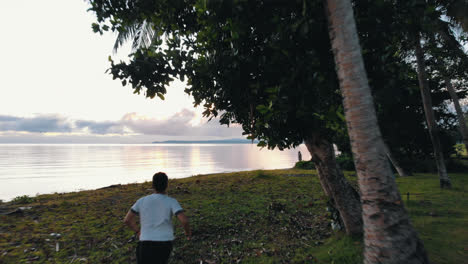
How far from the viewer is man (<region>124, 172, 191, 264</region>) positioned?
13.1 ft

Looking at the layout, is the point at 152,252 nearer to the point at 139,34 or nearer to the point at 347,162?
the point at 139,34

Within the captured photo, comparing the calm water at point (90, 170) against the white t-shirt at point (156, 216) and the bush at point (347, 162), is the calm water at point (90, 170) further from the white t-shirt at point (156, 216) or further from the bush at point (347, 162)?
the white t-shirt at point (156, 216)

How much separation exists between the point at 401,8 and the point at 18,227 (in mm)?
13846

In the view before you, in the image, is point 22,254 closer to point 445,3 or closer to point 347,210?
point 347,210

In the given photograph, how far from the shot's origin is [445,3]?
1350cm

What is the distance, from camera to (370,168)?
389 cm

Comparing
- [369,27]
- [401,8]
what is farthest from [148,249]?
[401,8]

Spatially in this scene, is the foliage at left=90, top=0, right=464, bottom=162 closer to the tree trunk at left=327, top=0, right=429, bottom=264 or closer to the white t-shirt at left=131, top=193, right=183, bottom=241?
the tree trunk at left=327, top=0, right=429, bottom=264

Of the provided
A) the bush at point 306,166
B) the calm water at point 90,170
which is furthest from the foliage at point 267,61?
the calm water at point 90,170

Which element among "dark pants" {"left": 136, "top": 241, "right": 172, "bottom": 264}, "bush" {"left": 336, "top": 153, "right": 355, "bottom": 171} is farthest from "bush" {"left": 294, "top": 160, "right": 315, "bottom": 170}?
"dark pants" {"left": 136, "top": 241, "right": 172, "bottom": 264}

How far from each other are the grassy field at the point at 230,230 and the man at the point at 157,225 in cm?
233

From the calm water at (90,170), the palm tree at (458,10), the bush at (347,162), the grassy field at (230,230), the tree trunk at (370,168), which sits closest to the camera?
the tree trunk at (370,168)

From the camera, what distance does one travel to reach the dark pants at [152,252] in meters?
3.95

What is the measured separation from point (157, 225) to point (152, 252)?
44 centimetres
